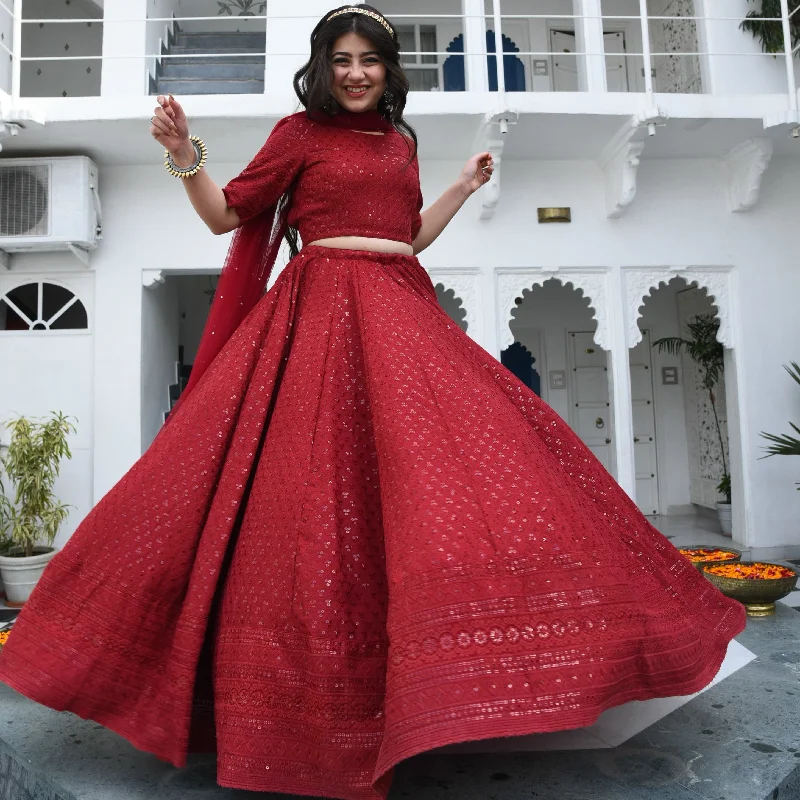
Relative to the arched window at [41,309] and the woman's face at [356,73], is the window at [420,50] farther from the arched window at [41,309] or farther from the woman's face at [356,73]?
the woman's face at [356,73]

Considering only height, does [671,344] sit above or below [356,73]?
above

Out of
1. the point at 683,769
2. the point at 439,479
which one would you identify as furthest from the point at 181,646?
the point at 683,769

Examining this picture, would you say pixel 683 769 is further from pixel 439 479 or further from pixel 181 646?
A: pixel 181 646

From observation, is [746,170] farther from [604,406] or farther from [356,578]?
[356,578]

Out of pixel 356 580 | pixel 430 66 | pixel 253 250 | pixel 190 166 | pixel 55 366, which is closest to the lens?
pixel 356 580

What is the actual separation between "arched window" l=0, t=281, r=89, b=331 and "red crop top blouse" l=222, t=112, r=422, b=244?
11.7ft

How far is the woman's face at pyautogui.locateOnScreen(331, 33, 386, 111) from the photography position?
1.27 m

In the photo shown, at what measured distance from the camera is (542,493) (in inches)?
37.6

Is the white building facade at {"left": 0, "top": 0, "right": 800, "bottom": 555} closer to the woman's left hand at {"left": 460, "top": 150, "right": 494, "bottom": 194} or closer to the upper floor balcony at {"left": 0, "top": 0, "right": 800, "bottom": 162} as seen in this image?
the upper floor balcony at {"left": 0, "top": 0, "right": 800, "bottom": 162}

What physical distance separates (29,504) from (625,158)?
3.96m

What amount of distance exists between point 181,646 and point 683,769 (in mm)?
736

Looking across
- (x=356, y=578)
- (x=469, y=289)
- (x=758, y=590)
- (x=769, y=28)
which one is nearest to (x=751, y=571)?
(x=758, y=590)

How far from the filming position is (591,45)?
14.5ft

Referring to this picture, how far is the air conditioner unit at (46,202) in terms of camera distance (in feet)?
13.6
